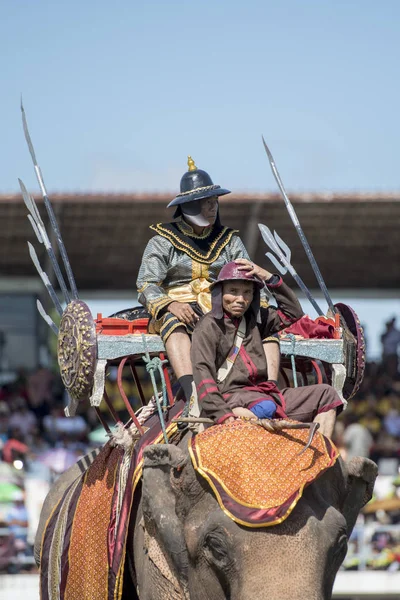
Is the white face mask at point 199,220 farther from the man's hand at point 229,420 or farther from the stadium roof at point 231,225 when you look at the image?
the stadium roof at point 231,225

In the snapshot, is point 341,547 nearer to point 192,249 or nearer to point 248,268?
point 248,268

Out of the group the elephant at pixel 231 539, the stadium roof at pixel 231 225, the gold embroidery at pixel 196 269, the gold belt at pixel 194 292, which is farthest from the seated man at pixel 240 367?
the stadium roof at pixel 231 225

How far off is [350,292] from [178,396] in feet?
55.8

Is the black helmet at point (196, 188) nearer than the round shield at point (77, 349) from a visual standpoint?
No

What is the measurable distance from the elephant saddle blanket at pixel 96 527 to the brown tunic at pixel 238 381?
0.47m

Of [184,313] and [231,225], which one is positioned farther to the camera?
[231,225]

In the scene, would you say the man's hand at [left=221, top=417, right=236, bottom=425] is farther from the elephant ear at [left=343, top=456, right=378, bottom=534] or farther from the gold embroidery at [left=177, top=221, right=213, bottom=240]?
the gold embroidery at [left=177, top=221, right=213, bottom=240]

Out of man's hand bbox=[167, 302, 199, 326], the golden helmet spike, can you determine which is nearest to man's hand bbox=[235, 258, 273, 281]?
man's hand bbox=[167, 302, 199, 326]

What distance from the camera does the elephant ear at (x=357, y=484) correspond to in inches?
273

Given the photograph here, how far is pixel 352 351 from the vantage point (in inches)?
325

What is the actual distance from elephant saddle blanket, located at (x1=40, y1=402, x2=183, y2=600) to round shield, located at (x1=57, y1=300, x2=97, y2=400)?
46 centimetres

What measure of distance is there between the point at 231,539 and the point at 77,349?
2.05 metres

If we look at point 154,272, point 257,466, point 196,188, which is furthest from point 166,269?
point 257,466

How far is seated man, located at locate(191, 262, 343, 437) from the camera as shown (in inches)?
276
